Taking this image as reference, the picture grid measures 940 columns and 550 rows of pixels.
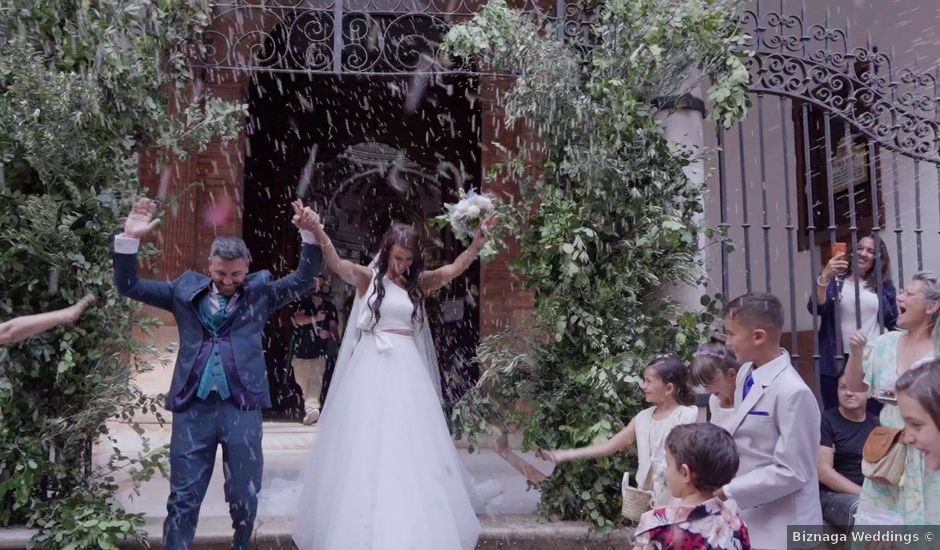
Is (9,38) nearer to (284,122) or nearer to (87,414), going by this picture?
(87,414)

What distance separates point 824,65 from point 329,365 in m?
6.00

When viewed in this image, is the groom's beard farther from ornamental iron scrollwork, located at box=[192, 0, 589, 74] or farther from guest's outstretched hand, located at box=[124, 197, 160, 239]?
ornamental iron scrollwork, located at box=[192, 0, 589, 74]

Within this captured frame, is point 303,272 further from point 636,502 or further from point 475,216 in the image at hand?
point 636,502

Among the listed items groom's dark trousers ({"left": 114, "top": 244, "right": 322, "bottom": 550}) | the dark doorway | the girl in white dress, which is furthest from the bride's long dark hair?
the dark doorway

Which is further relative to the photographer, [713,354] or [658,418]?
[658,418]

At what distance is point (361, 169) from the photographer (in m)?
11.7

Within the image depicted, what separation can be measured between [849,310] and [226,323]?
4644 millimetres

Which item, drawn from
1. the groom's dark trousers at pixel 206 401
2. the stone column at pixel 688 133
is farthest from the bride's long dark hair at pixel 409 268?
the stone column at pixel 688 133

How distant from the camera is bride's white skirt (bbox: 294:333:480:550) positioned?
4.60 metres

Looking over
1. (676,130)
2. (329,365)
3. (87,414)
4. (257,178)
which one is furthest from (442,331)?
(87,414)

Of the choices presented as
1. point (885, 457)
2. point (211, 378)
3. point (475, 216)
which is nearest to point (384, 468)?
point (211, 378)

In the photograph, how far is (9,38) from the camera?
5121 millimetres

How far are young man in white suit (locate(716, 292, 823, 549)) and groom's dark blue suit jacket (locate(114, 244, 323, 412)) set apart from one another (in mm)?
2334

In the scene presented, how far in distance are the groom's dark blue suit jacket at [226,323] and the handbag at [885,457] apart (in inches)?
110
